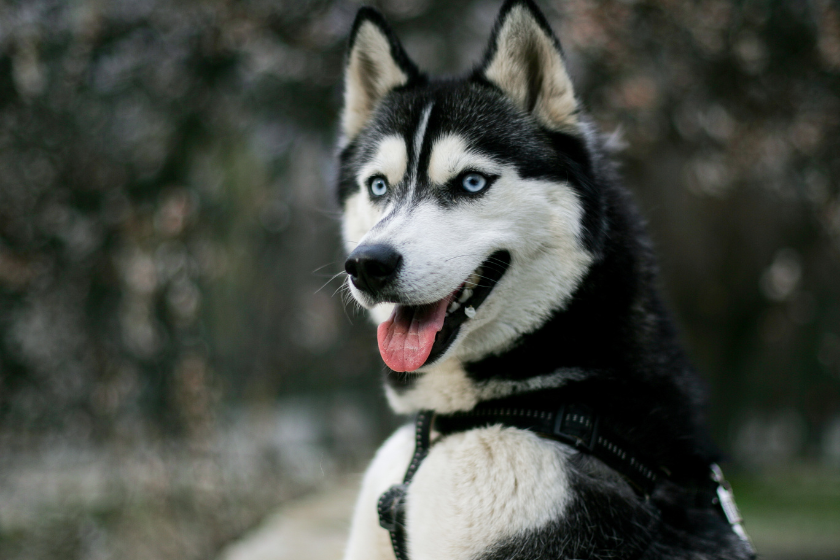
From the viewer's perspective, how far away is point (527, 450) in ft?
6.13

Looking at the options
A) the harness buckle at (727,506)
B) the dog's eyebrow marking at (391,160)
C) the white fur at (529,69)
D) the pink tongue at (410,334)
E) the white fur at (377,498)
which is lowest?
the harness buckle at (727,506)

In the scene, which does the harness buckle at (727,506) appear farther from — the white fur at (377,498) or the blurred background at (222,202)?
the blurred background at (222,202)

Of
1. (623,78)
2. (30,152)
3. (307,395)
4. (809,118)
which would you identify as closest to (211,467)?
(30,152)

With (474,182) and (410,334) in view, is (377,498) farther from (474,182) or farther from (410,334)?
(474,182)

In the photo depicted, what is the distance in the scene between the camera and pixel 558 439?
1921 mm

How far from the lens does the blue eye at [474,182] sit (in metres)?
2.18

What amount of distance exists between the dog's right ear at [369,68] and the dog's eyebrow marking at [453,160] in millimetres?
453

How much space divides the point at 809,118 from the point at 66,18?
5.77 meters

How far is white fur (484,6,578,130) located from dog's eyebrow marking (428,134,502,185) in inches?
11.4

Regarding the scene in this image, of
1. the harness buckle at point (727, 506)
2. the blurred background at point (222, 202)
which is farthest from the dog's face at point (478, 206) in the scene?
the blurred background at point (222, 202)

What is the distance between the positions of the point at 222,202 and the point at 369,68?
11.2 ft

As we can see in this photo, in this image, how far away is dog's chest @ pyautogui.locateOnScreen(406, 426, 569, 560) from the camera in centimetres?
180

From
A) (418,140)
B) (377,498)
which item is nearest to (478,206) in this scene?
(418,140)

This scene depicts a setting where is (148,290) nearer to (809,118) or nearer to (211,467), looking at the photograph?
(211,467)
